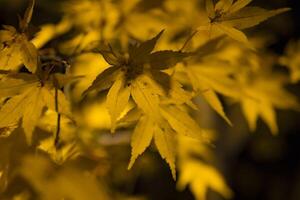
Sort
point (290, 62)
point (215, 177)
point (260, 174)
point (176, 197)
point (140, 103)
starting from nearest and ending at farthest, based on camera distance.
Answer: point (140, 103) < point (290, 62) < point (215, 177) < point (176, 197) < point (260, 174)

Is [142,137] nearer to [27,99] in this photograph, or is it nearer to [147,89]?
[147,89]

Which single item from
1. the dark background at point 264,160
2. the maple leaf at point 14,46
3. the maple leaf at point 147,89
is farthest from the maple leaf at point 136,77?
the dark background at point 264,160

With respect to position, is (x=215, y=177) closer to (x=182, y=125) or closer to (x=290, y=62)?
(x=290, y=62)

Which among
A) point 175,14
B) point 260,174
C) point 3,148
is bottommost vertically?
point 260,174

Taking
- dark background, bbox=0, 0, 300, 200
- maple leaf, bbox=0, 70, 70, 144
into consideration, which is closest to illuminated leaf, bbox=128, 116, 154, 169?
maple leaf, bbox=0, 70, 70, 144

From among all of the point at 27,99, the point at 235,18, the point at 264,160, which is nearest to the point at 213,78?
the point at 235,18

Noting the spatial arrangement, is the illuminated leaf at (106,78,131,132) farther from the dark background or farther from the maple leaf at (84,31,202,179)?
the dark background

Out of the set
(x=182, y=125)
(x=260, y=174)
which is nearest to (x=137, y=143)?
(x=182, y=125)

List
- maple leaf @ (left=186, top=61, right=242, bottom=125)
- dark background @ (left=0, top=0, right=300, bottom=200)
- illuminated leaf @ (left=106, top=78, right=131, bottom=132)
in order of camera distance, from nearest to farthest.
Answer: illuminated leaf @ (left=106, top=78, right=131, bottom=132) < maple leaf @ (left=186, top=61, right=242, bottom=125) < dark background @ (left=0, top=0, right=300, bottom=200)

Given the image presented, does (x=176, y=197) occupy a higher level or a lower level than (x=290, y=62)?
lower
